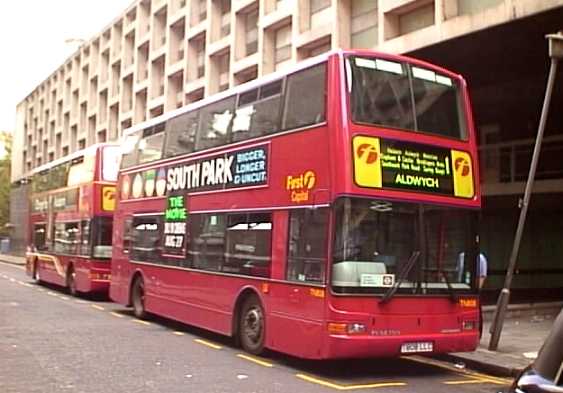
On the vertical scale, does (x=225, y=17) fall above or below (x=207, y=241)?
above

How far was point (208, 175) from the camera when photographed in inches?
507

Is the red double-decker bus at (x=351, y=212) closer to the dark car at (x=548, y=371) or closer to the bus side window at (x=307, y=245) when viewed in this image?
the bus side window at (x=307, y=245)

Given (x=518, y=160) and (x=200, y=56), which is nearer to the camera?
(x=518, y=160)

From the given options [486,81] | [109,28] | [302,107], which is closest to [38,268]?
[486,81]

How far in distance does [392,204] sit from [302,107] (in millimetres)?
1903

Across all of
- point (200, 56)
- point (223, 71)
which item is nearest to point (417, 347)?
point (223, 71)

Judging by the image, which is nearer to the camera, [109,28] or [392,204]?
[392,204]

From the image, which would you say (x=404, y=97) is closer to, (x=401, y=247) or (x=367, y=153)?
(x=367, y=153)

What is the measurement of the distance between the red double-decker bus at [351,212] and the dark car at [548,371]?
Result: 6.13 m

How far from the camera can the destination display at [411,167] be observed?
Answer: 9.38 meters

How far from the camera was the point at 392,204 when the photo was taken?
9.51 metres

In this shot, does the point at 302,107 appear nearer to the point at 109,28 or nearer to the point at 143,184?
the point at 143,184

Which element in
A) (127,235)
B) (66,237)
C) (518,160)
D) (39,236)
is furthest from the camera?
(39,236)

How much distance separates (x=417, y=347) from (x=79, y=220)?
559 inches
